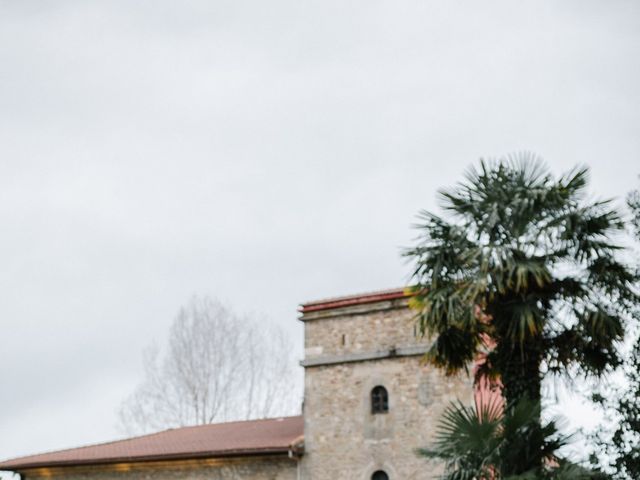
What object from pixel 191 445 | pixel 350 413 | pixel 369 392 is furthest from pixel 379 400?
pixel 191 445

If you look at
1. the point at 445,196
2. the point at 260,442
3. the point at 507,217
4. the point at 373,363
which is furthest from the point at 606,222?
the point at 260,442

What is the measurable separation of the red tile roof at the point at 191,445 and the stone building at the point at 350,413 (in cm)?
6

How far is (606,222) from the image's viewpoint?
15781 millimetres

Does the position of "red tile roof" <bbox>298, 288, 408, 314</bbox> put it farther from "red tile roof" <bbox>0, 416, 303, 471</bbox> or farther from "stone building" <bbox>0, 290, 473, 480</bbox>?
"red tile roof" <bbox>0, 416, 303, 471</bbox>

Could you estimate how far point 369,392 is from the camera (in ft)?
71.3

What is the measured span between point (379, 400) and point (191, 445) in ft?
18.7

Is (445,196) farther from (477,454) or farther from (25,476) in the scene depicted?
(25,476)

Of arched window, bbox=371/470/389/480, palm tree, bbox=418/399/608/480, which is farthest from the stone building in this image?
palm tree, bbox=418/399/608/480

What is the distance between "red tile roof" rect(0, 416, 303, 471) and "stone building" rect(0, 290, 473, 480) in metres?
0.06

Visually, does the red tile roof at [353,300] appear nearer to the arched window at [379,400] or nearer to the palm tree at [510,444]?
the arched window at [379,400]

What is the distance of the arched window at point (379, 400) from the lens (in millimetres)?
21516

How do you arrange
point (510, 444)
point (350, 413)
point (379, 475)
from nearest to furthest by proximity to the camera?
point (510, 444) → point (379, 475) → point (350, 413)

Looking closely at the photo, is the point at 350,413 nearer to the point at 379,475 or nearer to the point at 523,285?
the point at 379,475

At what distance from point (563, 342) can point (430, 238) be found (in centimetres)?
298
